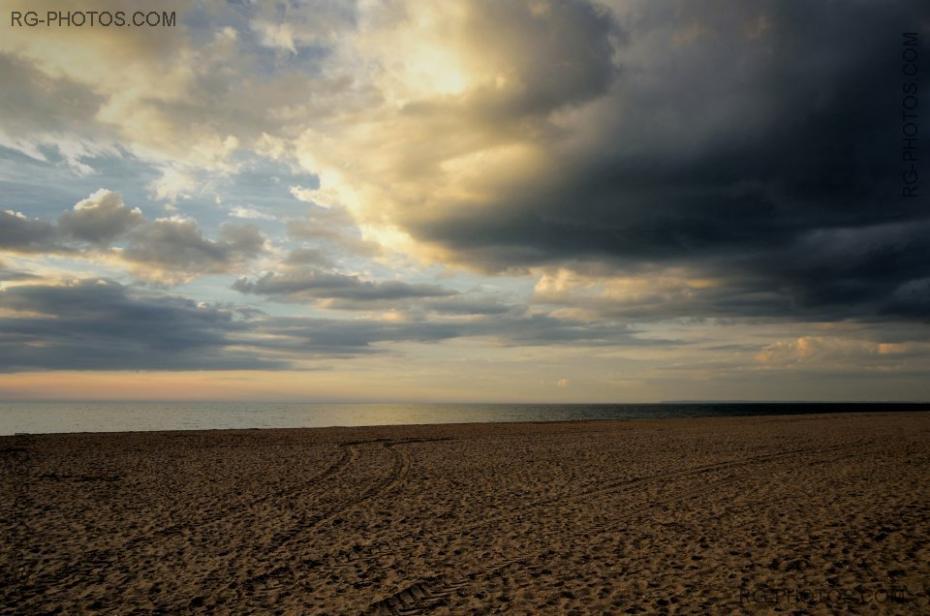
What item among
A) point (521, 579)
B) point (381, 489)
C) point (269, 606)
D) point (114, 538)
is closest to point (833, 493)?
point (521, 579)

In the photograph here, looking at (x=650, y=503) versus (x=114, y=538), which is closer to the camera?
(x=114, y=538)

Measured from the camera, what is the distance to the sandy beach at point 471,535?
375 inches

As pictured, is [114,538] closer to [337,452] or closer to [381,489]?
[381,489]

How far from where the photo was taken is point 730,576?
33.3 feet

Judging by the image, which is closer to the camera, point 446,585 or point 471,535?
point 446,585

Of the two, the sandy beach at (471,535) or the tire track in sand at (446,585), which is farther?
the sandy beach at (471,535)

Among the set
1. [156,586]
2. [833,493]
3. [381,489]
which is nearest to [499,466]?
[381,489]

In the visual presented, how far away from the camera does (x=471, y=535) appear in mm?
13367

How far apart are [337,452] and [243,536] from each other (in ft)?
57.8

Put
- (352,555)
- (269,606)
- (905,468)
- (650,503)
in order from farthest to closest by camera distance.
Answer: (905,468), (650,503), (352,555), (269,606)

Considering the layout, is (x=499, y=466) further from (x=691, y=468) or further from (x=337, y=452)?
(x=337, y=452)

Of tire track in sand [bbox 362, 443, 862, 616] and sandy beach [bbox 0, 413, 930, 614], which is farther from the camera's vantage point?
sandy beach [bbox 0, 413, 930, 614]

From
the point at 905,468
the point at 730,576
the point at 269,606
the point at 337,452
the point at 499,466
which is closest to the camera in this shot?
the point at 269,606

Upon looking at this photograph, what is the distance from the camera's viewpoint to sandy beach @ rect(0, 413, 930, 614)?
375 inches
